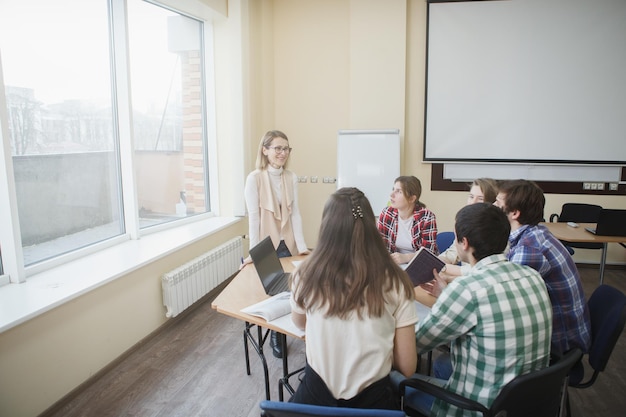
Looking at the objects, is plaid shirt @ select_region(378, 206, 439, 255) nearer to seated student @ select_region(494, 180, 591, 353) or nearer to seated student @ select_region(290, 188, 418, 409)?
seated student @ select_region(494, 180, 591, 353)

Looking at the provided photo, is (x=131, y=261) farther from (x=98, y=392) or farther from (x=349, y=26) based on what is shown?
(x=349, y=26)

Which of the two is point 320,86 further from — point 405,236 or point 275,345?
point 275,345

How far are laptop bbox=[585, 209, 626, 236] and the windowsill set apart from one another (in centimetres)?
347

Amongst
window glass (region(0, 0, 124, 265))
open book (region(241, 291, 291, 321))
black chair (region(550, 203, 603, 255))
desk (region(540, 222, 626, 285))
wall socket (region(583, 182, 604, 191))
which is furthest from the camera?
wall socket (region(583, 182, 604, 191))

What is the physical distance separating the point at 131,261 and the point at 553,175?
4544 millimetres

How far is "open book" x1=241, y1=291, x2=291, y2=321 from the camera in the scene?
6.33 ft

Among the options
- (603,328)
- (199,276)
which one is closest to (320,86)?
(199,276)

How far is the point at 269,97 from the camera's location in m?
5.32

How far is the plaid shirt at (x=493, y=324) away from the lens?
1.39 meters

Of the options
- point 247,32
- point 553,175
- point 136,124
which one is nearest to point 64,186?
point 136,124

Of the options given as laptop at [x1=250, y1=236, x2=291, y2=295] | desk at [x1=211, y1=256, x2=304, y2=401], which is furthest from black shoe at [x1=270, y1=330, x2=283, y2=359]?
laptop at [x1=250, y1=236, x2=291, y2=295]

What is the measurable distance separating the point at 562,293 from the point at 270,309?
1.33 meters

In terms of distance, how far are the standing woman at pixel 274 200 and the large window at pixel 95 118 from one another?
1.15 meters

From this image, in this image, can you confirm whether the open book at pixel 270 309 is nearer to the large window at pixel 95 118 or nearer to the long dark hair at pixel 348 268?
the long dark hair at pixel 348 268
